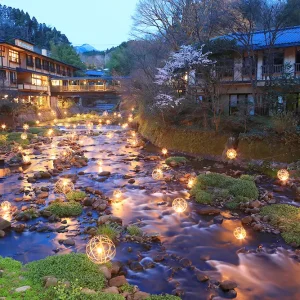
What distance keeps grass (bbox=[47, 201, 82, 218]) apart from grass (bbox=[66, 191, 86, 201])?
82cm

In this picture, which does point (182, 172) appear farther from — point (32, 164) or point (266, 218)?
point (32, 164)

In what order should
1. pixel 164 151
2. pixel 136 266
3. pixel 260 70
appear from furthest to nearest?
pixel 260 70 < pixel 164 151 < pixel 136 266

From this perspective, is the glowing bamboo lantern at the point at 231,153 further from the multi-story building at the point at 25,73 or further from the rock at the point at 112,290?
the multi-story building at the point at 25,73

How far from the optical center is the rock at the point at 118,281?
701 centimetres

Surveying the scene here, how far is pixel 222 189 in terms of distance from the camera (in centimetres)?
1349

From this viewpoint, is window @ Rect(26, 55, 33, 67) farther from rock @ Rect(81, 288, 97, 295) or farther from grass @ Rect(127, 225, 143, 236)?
rock @ Rect(81, 288, 97, 295)

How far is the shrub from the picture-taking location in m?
6.76

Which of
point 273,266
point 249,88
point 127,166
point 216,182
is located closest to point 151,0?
point 249,88

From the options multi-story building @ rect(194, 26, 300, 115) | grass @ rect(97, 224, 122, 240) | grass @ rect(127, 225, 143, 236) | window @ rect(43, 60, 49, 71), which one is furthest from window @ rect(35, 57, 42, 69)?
grass @ rect(127, 225, 143, 236)

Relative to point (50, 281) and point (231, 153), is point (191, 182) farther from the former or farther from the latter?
point (50, 281)

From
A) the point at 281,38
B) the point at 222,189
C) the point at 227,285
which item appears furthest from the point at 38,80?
the point at 227,285

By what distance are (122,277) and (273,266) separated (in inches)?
153

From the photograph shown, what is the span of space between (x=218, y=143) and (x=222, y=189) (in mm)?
7510

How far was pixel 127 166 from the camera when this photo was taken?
19.2 m
